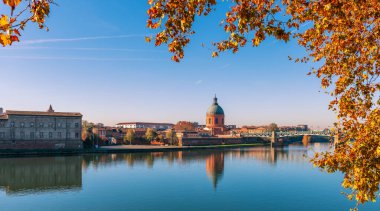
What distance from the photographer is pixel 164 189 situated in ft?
101

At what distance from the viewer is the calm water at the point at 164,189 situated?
25031 millimetres

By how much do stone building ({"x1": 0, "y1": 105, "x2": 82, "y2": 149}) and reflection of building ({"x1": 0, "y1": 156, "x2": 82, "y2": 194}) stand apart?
595 inches

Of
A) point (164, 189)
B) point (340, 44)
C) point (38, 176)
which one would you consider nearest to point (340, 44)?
point (340, 44)

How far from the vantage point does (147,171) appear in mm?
42969

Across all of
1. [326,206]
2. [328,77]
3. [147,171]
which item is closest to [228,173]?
[147,171]

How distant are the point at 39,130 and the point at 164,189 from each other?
4613 cm

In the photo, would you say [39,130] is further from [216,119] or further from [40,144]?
[216,119]

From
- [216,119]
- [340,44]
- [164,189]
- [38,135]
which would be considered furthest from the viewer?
[216,119]

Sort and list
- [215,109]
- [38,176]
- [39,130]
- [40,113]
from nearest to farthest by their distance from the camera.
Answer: [38,176] < [39,130] < [40,113] < [215,109]

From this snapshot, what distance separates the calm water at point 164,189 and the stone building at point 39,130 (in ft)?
63.1

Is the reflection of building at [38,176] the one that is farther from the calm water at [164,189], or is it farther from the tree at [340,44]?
the tree at [340,44]

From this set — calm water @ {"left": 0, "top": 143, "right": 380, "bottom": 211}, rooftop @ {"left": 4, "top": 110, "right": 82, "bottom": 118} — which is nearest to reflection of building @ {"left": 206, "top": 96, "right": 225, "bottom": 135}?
rooftop @ {"left": 4, "top": 110, "right": 82, "bottom": 118}

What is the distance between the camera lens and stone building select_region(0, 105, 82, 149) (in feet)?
208

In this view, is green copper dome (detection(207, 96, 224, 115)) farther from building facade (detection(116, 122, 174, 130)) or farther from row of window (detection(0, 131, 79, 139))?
row of window (detection(0, 131, 79, 139))
